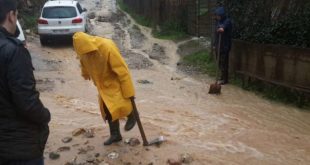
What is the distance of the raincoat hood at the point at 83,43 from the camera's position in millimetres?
5141

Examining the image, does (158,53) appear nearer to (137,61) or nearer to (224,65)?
(137,61)

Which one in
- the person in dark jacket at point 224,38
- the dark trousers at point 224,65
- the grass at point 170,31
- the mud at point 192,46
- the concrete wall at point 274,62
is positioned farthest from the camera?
the grass at point 170,31

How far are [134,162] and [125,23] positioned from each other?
20.2 meters

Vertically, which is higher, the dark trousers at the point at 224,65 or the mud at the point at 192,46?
the dark trousers at the point at 224,65

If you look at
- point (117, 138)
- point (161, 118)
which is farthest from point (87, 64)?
point (161, 118)

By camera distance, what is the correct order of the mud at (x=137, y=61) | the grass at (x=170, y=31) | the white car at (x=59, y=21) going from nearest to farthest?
the mud at (x=137, y=61), the white car at (x=59, y=21), the grass at (x=170, y=31)

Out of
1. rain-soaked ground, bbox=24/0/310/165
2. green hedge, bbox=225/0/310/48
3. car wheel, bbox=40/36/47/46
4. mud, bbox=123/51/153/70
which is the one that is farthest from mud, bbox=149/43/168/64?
car wheel, bbox=40/36/47/46

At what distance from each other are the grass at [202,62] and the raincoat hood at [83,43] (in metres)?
7.03

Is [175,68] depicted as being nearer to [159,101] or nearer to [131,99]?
[159,101]

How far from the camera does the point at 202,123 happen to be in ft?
25.6

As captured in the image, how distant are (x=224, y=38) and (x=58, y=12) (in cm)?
821

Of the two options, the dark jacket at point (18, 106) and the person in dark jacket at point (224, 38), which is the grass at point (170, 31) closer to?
the person in dark jacket at point (224, 38)

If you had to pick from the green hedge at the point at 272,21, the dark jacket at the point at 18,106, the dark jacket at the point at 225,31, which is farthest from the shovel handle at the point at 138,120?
the dark jacket at the point at 225,31

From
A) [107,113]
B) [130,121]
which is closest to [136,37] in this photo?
[130,121]
